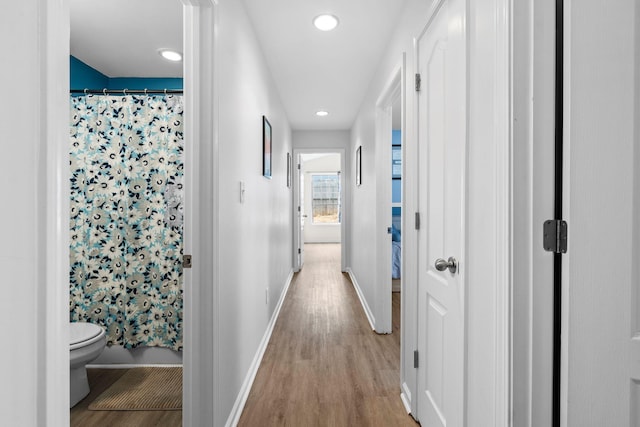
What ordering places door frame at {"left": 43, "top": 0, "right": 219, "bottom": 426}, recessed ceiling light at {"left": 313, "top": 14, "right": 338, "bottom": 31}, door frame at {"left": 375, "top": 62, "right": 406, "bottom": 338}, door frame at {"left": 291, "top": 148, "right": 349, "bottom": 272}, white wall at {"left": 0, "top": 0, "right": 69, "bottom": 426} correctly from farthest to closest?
A: door frame at {"left": 291, "top": 148, "right": 349, "bottom": 272} < door frame at {"left": 375, "top": 62, "right": 406, "bottom": 338} < recessed ceiling light at {"left": 313, "top": 14, "right": 338, "bottom": 31} < door frame at {"left": 43, "top": 0, "right": 219, "bottom": 426} < white wall at {"left": 0, "top": 0, "right": 69, "bottom": 426}

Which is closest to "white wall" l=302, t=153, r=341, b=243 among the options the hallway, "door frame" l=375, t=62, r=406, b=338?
the hallway

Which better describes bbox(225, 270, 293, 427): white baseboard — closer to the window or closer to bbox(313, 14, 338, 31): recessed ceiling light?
bbox(313, 14, 338, 31): recessed ceiling light

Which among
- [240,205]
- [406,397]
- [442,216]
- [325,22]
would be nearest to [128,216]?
[240,205]

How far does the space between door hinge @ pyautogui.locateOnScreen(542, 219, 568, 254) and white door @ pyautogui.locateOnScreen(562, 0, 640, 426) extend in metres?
0.02

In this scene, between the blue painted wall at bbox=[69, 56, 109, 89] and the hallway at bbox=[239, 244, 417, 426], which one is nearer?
the hallway at bbox=[239, 244, 417, 426]

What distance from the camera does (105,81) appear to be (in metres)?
3.08

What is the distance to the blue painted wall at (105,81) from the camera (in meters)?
2.76

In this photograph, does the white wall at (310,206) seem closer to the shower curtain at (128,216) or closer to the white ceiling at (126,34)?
the white ceiling at (126,34)

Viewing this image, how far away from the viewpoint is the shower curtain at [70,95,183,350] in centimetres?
225

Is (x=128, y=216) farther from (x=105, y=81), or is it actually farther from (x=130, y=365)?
(x=105, y=81)

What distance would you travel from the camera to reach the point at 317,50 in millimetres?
2707

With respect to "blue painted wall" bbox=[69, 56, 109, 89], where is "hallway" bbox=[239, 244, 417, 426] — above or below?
below

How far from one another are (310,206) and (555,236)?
28.9ft

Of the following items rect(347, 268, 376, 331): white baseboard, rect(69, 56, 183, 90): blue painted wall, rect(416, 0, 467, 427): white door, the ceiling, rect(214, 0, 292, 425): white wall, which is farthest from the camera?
rect(347, 268, 376, 331): white baseboard
